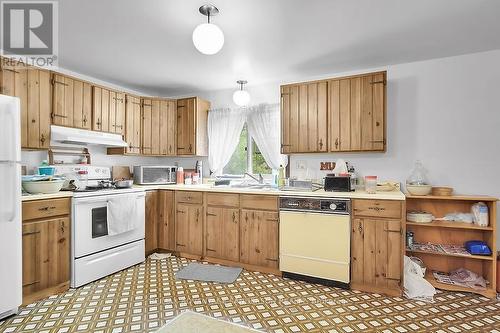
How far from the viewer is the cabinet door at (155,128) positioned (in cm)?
405

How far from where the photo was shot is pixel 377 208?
8.60 ft

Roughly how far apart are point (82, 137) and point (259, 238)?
7.52ft

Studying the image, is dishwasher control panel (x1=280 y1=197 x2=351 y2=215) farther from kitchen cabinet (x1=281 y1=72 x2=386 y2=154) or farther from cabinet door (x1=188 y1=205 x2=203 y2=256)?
cabinet door (x1=188 y1=205 x2=203 y2=256)

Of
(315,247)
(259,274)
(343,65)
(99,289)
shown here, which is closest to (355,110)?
(343,65)

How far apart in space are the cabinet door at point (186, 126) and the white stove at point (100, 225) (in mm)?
955

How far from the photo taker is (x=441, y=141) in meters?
3.03

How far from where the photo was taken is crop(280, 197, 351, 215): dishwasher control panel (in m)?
2.73

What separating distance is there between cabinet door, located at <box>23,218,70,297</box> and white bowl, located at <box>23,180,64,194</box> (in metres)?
0.29

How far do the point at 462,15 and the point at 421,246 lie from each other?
2163mm

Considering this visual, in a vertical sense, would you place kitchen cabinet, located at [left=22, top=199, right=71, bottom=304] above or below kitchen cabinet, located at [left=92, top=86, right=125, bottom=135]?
below

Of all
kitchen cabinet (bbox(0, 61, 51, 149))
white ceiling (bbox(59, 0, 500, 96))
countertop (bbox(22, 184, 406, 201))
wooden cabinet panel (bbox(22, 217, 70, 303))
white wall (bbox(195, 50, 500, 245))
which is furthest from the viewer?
white wall (bbox(195, 50, 500, 245))

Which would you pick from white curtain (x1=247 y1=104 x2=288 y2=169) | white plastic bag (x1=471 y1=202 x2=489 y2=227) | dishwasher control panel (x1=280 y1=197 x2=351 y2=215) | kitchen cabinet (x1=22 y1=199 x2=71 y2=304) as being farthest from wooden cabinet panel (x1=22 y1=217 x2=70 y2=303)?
white plastic bag (x1=471 y1=202 x2=489 y2=227)

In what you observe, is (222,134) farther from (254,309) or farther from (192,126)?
(254,309)

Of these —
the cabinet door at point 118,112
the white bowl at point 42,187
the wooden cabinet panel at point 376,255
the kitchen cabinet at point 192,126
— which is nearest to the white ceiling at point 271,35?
the cabinet door at point 118,112
